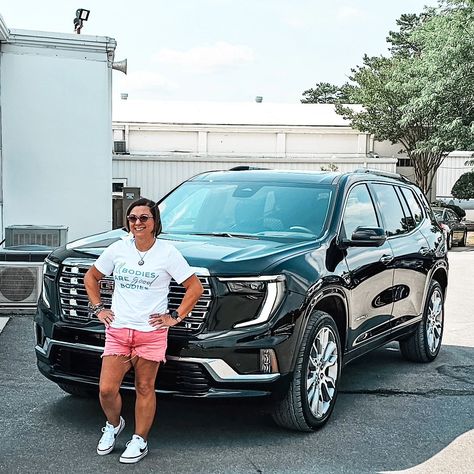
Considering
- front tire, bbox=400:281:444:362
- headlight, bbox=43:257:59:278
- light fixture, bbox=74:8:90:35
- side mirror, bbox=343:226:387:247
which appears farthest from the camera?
light fixture, bbox=74:8:90:35

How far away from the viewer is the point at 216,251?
5293mm

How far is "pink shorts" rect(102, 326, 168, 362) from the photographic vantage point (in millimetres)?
4719

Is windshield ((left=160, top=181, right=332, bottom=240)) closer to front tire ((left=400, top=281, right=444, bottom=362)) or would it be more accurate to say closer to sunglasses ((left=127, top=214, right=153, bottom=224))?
sunglasses ((left=127, top=214, right=153, bottom=224))

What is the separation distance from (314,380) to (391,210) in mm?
2379

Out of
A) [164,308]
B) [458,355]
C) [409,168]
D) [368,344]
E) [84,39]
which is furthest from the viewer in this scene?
[409,168]

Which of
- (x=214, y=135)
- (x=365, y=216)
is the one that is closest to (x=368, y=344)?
(x=365, y=216)

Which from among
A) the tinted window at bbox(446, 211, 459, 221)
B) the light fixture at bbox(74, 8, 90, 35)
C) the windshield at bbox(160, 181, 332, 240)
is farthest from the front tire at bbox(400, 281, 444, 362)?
the tinted window at bbox(446, 211, 459, 221)

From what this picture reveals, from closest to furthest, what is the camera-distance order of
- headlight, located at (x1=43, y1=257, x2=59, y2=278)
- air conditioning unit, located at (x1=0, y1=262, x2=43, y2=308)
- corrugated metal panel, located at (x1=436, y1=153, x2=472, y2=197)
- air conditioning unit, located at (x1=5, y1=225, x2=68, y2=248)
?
headlight, located at (x1=43, y1=257, x2=59, y2=278)
air conditioning unit, located at (x1=0, y1=262, x2=43, y2=308)
air conditioning unit, located at (x1=5, y1=225, x2=68, y2=248)
corrugated metal panel, located at (x1=436, y1=153, x2=472, y2=197)

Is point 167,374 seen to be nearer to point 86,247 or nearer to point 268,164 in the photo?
point 86,247

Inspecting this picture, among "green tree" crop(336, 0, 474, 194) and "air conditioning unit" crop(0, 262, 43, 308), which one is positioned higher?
"green tree" crop(336, 0, 474, 194)

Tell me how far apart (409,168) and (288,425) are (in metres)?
38.3

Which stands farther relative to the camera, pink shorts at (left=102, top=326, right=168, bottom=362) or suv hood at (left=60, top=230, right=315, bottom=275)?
suv hood at (left=60, top=230, right=315, bottom=275)

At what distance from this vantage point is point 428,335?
7.94 m

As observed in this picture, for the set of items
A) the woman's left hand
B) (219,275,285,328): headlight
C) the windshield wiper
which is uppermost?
the windshield wiper
